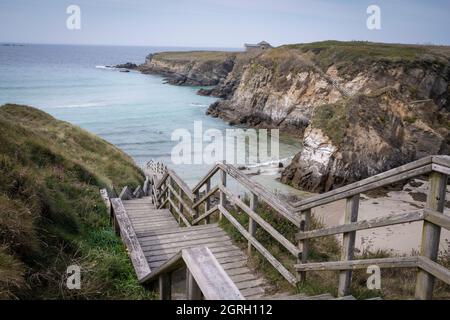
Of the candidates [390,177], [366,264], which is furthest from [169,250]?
[390,177]

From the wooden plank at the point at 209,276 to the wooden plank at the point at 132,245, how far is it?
2677mm

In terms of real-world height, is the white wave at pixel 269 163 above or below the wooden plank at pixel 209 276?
below

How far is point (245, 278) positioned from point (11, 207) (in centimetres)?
324

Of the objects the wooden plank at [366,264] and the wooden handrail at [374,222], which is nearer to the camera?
the wooden handrail at [374,222]

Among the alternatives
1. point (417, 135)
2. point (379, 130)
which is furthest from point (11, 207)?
point (417, 135)

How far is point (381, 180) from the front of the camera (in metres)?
3.39

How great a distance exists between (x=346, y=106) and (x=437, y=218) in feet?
77.4

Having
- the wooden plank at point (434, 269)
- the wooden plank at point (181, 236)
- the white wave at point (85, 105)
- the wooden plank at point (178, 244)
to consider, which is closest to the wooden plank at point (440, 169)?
the wooden plank at point (434, 269)

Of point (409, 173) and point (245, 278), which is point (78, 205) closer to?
point (245, 278)

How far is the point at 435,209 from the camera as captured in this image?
2986 millimetres

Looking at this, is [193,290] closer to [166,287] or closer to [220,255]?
[166,287]

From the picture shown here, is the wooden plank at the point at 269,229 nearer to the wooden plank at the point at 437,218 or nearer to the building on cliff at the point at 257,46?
the wooden plank at the point at 437,218

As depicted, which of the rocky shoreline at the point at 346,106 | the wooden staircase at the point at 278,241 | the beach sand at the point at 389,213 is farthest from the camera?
the rocky shoreline at the point at 346,106

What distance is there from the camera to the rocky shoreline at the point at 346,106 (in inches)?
894
